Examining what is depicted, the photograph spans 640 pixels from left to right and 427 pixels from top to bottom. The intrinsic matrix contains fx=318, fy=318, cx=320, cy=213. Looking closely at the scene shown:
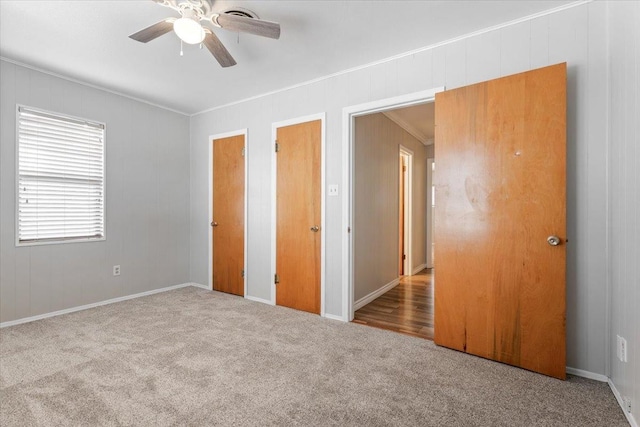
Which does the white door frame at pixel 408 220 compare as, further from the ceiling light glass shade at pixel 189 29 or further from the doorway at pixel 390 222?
the ceiling light glass shade at pixel 189 29

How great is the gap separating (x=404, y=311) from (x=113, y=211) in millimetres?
3591

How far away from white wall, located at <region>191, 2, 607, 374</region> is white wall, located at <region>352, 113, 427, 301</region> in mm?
419

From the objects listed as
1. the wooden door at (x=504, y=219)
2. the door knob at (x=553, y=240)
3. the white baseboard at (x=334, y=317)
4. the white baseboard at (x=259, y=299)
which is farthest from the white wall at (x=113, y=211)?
the door knob at (x=553, y=240)

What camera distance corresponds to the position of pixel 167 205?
4371 mm

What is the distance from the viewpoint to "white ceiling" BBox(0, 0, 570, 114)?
218cm

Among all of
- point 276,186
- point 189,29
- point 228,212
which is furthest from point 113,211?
point 189,29

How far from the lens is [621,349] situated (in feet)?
5.93

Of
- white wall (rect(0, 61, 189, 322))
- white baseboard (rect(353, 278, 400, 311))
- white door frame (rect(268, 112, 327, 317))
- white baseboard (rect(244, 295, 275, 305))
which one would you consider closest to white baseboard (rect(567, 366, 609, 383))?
white baseboard (rect(353, 278, 400, 311))

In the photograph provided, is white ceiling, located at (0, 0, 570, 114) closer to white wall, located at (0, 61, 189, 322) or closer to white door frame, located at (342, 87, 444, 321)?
white wall, located at (0, 61, 189, 322)

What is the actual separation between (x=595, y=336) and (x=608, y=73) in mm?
1691

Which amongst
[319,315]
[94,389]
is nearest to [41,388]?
[94,389]

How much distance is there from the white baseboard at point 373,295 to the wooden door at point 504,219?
123 cm

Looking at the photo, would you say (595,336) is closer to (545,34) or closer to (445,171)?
(445,171)

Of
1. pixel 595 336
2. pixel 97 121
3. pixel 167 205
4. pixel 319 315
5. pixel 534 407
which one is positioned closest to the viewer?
pixel 534 407
